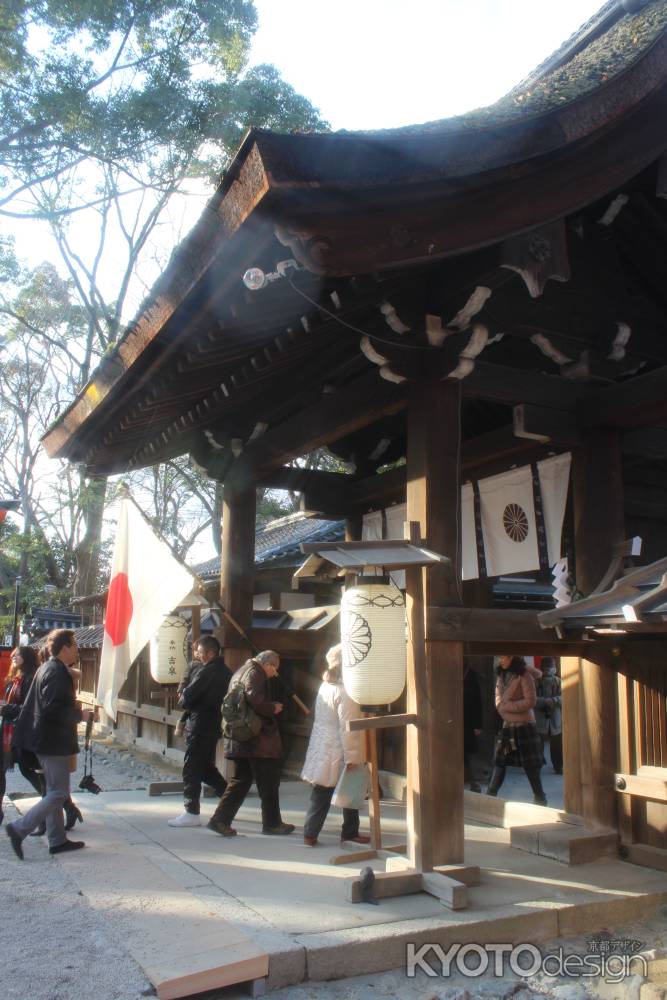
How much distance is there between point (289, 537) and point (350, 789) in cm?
A: 837

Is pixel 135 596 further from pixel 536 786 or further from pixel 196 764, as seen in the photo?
pixel 536 786

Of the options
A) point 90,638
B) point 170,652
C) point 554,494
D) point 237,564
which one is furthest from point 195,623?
point 90,638

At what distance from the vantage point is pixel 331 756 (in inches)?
240

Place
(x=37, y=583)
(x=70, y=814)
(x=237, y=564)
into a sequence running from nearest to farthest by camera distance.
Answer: (x=70, y=814) → (x=237, y=564) → (x=37, y=583)

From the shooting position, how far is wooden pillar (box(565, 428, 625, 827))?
572 centimetres

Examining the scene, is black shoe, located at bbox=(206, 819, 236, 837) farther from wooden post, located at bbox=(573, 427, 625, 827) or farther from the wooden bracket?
wooden post, located at bbox=(573, 427, 625, 827)

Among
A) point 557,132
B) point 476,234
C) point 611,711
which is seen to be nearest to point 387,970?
point 611,711

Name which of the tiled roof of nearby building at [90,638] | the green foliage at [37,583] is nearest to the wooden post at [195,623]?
the tiled roof of nearby building at [90,638]

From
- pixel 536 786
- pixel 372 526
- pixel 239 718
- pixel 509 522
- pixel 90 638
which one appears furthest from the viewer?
pixel 90 638

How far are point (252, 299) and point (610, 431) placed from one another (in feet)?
10.3

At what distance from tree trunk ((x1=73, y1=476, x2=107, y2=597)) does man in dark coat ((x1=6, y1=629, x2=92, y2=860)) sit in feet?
54.4

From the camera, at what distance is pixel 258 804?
7.96m

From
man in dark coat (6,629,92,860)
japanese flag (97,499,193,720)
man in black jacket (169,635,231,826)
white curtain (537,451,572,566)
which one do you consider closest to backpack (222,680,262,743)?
man in black jacket (169,635,231,826)

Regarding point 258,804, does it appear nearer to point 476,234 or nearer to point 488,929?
point 488,929
